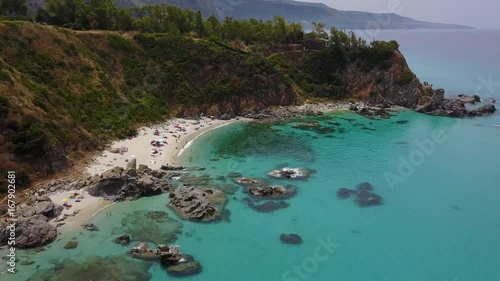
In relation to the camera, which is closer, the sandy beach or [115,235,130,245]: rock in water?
[115,235,130,245]: rock in water

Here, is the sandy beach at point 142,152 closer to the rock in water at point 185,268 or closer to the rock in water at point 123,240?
the rock in water at point 123,240

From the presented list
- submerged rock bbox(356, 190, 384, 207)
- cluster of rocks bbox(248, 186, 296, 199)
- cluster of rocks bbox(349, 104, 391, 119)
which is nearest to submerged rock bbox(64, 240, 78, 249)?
cluster of rocks bbox(248, 186, 296, 199)

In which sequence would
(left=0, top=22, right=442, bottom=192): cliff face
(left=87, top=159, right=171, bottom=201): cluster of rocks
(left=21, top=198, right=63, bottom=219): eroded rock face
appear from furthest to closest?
1. (left=0, top=22, right=442, bottom=192): cliff face
2. (left=87, top=159, right=171, bottom=201): cluster of rocks
3. (left=21, top=198, right=63, bottom=219): eroded rock face

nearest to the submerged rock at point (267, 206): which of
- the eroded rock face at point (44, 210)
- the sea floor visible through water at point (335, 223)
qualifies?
the sea floor visible through water at point (335, 223)

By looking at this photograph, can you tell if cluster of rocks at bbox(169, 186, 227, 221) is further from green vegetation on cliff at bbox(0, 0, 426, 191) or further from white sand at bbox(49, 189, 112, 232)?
green vegetation on cliff at bbox(0, 0, 426, 191)

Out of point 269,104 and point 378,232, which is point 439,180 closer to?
point 378,232

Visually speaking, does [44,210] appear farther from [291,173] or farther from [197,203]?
[291,173]
